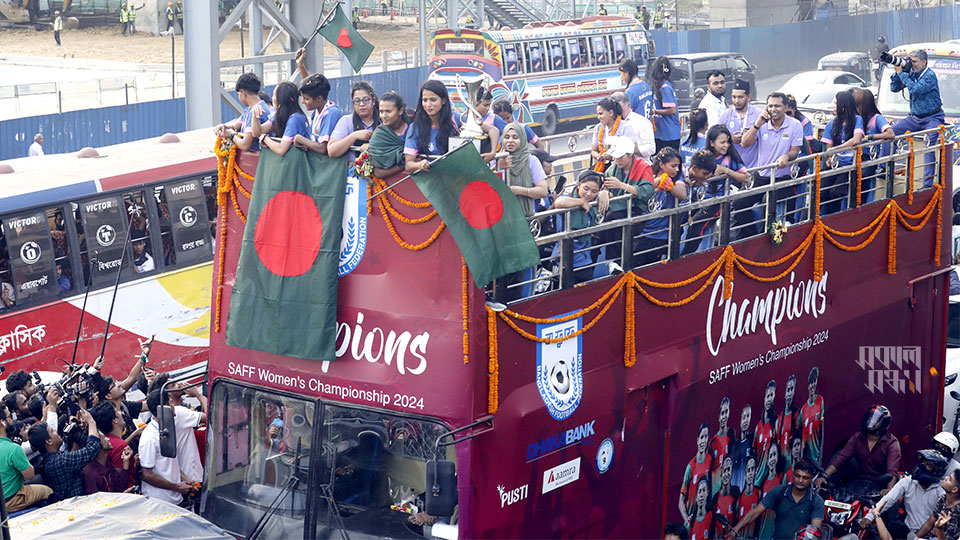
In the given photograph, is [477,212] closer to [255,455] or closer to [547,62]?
[255,455]

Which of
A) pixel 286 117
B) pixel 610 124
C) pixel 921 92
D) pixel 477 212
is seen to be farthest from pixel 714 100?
pixel 477 212

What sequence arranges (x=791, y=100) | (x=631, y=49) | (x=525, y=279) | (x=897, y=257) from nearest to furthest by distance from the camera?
(x=525, y=279)
(x=897, y=257)
(x=791, y=100)
(x=631, y=49)

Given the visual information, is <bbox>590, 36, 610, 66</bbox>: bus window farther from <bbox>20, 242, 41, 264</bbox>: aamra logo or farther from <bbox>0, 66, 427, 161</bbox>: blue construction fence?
<bbox>20, 242, 41, 264</bbox>: aamra logo

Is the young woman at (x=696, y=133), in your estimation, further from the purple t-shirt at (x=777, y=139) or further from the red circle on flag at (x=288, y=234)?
the red circle on flag at (x=288, y=234)

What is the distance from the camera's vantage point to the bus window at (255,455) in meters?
7.02

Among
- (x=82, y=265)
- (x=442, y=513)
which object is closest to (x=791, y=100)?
(x=442, y=513)

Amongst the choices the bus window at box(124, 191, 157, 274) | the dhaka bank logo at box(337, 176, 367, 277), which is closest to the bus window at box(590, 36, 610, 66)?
the bus window at box(124, 191, 157, 274)

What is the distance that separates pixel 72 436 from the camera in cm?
832

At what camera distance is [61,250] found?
1297 centimetres

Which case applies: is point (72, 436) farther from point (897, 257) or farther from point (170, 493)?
point (897, 257)

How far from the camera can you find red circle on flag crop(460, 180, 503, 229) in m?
6.59

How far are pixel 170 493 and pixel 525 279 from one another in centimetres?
301

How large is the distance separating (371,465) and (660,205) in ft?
9.67

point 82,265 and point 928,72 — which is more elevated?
point 928,72
